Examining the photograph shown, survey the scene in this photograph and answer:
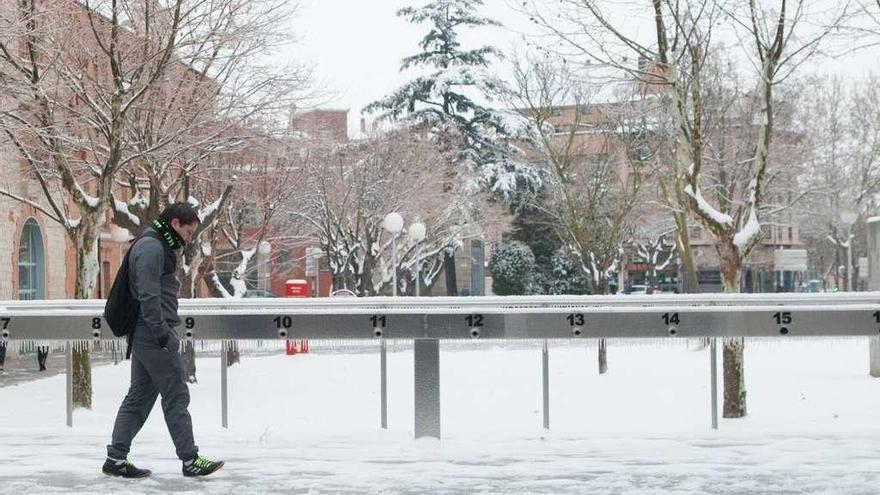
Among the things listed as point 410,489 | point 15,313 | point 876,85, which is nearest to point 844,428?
point 410,489

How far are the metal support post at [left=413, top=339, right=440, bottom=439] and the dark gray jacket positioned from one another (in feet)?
Result: 6.61

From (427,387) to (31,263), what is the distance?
91.0ft

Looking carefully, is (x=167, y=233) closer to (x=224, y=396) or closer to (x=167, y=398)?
(x=167, y=398)

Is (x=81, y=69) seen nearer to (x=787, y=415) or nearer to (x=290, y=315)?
(x=290, y=315)

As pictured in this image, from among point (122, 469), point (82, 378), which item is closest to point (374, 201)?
point (82, 378)

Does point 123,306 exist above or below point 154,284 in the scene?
below

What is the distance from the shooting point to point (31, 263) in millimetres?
34031

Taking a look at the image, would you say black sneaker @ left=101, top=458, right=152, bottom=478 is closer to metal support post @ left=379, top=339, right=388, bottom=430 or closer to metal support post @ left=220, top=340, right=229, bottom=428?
metal support post @ left=220, top=340, right=229, bottom=428

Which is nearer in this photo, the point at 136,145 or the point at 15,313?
the point at 15,313

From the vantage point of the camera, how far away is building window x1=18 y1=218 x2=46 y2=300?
110 ft

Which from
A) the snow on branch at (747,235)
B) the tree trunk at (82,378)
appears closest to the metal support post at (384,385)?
the tree trunk at (82,378)

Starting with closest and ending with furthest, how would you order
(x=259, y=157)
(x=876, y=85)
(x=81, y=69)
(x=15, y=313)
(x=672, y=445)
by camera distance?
(x=672, y=445) < (x=15, y=313) < (x=81, y=69) < (x=259, y=157) < (x=876, y=85)

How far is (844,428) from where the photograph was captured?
945 cm

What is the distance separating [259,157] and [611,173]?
1516 centimetres
